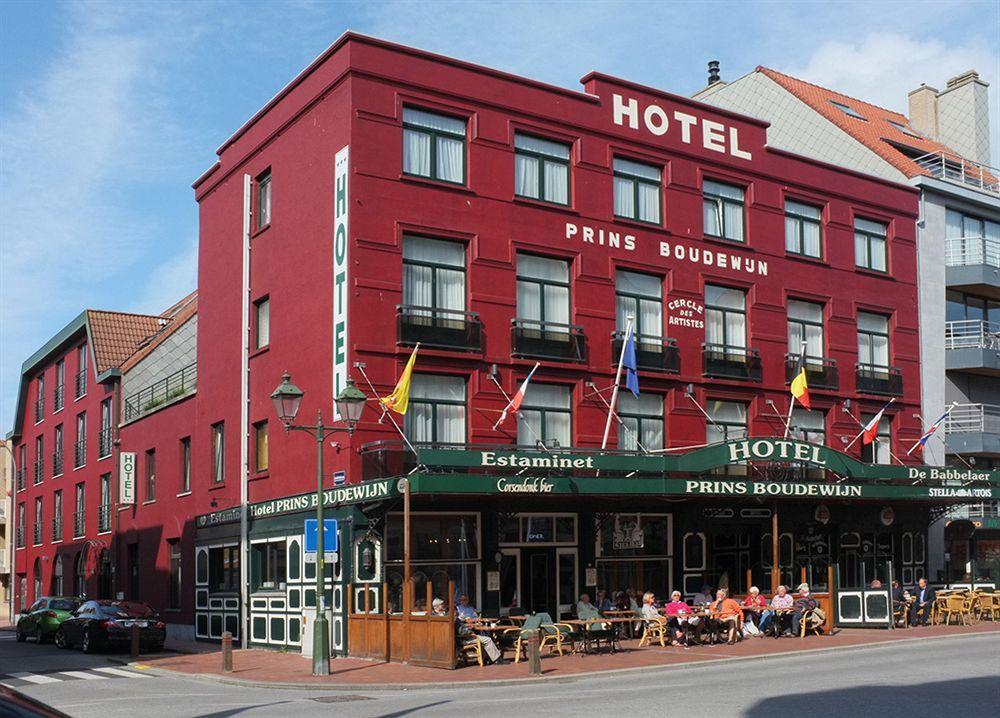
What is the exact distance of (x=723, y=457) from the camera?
29656 mm

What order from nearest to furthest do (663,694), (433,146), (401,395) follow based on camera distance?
(663,694) → (401,395) → (433,146)

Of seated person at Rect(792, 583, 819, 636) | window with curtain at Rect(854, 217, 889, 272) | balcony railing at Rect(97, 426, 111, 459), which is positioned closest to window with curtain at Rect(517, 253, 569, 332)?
seated person at Rect(792, 583, 819, 636)

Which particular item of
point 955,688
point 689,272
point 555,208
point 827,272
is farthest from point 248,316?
point 955,688

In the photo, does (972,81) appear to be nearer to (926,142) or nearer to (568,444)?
(926,142)

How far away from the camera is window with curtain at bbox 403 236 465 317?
1175 inches

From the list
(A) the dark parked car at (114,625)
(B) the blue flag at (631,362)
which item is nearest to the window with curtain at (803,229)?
(B) the blue flag at (631,362)

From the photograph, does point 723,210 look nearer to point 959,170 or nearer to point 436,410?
point 436,410

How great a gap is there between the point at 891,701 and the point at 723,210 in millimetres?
22419

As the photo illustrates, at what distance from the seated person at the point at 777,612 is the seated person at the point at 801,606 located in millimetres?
127

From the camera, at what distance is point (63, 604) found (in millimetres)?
38188

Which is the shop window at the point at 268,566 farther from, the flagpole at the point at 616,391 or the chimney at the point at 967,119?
the chimney at the point at 967,119

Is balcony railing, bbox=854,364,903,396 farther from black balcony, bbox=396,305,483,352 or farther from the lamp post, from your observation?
the lamp post

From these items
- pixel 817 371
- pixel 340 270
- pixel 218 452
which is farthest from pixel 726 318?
pixel 218 452

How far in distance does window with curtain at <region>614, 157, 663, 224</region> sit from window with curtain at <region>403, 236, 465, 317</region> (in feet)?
18.1
